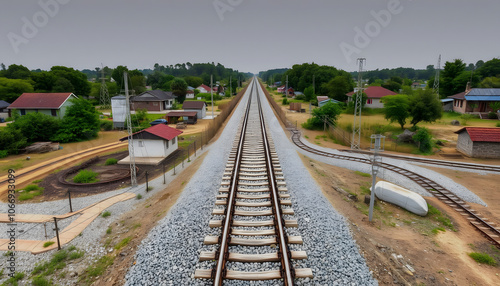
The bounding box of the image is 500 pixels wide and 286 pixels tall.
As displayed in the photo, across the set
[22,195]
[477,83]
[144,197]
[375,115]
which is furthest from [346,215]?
[477,83]

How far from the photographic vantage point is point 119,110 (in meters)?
39.5

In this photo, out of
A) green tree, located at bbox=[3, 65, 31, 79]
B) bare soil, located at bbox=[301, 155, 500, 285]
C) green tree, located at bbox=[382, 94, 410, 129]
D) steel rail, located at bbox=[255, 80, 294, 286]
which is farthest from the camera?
green tree, located at bbox=[3, 65, 31, 79]

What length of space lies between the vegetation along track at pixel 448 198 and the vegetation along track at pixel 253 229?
8.53 m

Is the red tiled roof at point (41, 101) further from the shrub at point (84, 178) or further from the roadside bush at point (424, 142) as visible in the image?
the roadside bush at point (424, 142)

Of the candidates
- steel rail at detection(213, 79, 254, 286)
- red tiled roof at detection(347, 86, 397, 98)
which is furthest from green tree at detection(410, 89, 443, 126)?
steel rail at detection(213, 79, 254, 286)

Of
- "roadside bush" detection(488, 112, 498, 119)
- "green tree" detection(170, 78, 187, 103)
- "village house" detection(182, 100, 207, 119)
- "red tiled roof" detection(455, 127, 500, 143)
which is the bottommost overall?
"red tiled roof" detection(455, 127, 500, 143)

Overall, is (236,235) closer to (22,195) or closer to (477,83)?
(22,195)

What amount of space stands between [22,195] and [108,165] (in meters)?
6.70

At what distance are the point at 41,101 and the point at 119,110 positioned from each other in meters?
12.2

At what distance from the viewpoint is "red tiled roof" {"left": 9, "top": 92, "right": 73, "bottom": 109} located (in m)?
39.3

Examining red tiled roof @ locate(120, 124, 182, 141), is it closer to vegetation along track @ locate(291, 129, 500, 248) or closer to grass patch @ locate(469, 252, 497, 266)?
vegetation along track @ locate(291, 129, 500, 248)

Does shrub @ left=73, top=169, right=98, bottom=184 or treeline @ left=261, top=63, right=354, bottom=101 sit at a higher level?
treeline @ left=261, top=63, right=354, bottom=101

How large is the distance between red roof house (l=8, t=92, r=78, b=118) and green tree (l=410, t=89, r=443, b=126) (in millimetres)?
50018

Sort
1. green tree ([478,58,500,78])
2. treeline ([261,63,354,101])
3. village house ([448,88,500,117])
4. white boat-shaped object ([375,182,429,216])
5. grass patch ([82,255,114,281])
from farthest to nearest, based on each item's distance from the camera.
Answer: green tree ([478,58,500,78]), treeline ([261,63,354,101]), village house ([448,88,500,117]), white boat-shaped object ([375,182,429,216]), grass patch ([82,255,114,281])
